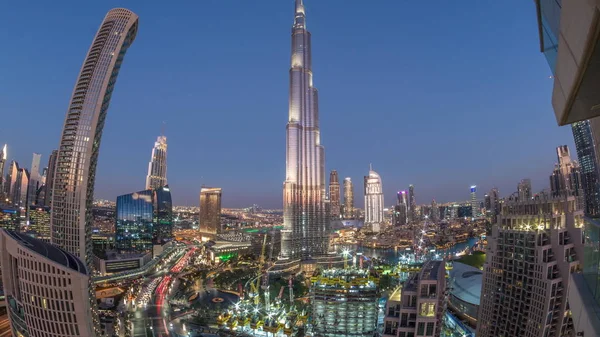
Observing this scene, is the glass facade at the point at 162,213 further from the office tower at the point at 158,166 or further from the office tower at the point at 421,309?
the office tower at the point at 421,309

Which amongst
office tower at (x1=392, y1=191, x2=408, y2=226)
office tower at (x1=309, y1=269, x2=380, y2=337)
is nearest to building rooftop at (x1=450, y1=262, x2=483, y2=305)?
office tower at (x1=309, y1=269, x2=380, y2=337)

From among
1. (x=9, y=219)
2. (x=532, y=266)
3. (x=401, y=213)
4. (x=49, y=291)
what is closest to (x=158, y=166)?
(x=9, y=219)

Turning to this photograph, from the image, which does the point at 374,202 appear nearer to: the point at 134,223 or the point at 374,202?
the point at 374,202

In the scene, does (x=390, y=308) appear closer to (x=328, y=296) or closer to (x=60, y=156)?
(x=328, y=296)

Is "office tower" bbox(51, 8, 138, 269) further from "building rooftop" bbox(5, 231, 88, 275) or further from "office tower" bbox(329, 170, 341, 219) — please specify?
"office tower" bbox(329, 170, 341, 219)

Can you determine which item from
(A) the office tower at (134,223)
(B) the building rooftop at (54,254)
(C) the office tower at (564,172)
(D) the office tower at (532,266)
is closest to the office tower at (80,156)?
(B) the building rooftop at (54,254)
